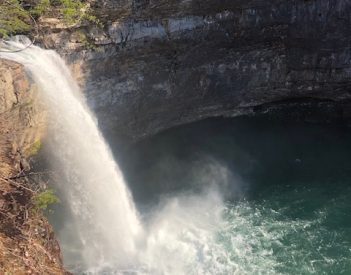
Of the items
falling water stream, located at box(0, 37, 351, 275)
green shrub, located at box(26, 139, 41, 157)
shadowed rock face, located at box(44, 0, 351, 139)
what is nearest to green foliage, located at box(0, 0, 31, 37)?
falling water stream, located at box(0, 37, 351, 275)

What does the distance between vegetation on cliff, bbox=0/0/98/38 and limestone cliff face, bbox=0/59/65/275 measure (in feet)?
5.87

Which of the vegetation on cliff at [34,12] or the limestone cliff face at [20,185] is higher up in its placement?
the vegetation on cliff at [34,12]

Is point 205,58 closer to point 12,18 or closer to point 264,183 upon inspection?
point 264,183

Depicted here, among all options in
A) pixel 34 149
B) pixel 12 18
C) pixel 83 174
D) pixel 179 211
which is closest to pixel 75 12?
pixel 12 18

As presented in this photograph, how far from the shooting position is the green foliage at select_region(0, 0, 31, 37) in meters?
12.9

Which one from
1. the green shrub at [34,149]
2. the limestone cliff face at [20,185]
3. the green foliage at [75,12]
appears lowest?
the green shrub at [34,149]

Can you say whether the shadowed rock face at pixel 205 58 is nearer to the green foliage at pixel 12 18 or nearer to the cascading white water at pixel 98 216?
the green foliage at pixel 12 18

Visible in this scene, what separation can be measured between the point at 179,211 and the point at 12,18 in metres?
7.86

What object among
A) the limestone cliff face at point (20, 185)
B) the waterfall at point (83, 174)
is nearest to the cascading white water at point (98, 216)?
the waterfall at point (83, 174)

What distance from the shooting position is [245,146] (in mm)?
18094

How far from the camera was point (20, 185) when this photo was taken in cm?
898

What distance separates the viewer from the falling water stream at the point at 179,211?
42.0 feet

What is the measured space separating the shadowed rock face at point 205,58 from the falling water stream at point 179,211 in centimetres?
163

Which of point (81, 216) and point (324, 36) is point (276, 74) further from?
point (81, 216)
